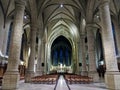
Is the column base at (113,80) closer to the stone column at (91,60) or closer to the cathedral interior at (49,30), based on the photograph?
the cathedral interior at (49,30)

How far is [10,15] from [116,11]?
15.7 m

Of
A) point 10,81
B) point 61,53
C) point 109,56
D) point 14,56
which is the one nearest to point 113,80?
point 109,56

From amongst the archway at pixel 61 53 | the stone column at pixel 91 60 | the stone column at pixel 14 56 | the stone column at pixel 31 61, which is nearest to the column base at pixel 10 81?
the stone column at pixel 14 56

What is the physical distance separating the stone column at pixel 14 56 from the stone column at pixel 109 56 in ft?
18.6

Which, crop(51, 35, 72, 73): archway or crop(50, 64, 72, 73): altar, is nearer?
crop(50, 64, 72, 73): altar

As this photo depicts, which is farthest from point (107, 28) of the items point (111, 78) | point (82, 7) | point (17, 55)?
point (82, 7)

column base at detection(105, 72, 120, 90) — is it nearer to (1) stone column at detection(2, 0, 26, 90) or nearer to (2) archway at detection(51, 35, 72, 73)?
(1) stone column at detection(2, 0, 26, 90)

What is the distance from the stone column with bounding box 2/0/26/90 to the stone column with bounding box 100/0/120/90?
5677mm

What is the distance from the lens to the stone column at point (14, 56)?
21.0ft

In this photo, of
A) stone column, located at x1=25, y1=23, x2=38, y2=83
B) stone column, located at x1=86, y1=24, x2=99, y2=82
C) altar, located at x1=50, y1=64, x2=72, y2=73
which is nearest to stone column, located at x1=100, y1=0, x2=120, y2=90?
stone column, located at x1=86, y1=24, x2=99, y2=82

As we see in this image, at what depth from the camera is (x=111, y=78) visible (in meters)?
6.51

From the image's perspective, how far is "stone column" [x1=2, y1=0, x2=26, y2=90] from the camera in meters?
6.41

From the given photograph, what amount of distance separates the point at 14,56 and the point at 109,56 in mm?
6150

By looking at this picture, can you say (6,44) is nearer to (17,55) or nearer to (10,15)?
(10,15)
